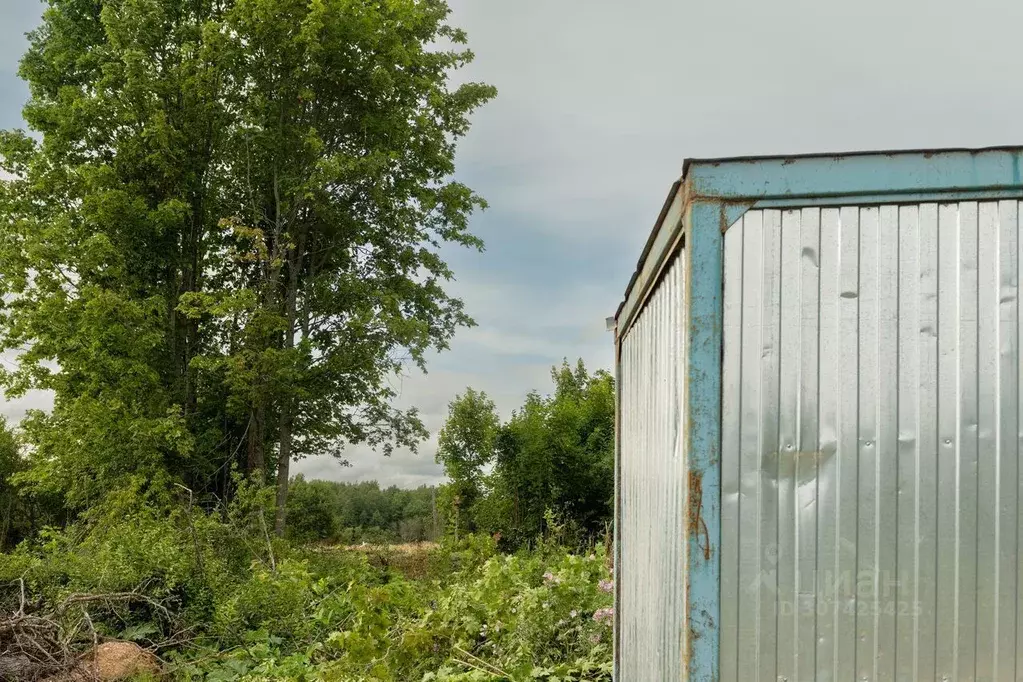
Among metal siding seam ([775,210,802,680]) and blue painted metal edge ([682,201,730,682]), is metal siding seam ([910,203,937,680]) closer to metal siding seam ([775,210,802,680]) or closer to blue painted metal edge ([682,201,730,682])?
metal siding seam ([775,210,802,680])

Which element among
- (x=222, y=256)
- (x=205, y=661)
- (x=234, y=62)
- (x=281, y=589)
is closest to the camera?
(x=205, y=661)

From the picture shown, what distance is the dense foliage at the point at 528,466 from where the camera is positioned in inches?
754

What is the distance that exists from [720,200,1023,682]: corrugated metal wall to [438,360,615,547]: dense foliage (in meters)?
15.2

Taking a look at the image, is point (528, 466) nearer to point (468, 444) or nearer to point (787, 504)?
point (468, 444)

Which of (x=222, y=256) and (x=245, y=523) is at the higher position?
(x=222, y=256)

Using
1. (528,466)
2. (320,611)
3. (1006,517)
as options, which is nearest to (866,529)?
(1006,517)

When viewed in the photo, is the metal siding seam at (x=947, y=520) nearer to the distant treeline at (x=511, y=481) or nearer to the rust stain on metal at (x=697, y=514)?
the rust stain on metal at (x=697, y=514)

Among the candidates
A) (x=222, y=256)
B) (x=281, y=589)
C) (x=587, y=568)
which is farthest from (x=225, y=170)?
(x=587, y=568)

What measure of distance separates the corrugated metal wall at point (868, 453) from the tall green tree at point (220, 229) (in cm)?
1495

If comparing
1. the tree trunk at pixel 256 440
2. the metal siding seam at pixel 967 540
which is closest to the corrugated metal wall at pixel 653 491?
the metal siding seam at pixel 967 540

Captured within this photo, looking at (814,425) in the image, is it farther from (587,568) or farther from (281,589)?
(281,589)

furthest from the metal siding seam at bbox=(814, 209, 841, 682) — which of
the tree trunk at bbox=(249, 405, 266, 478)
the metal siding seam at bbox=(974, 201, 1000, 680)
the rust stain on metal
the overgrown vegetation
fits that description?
the tree trunk at bbox=(249, 405, 266, 478)

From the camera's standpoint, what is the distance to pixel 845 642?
3.44 metres

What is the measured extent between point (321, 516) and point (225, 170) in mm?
7737
